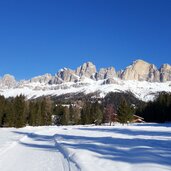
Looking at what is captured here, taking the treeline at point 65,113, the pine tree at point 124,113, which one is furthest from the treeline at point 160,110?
the pine tree at point 124,113

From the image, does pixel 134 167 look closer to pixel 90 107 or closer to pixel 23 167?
pixel 23 167

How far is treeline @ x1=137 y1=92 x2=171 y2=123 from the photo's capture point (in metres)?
124

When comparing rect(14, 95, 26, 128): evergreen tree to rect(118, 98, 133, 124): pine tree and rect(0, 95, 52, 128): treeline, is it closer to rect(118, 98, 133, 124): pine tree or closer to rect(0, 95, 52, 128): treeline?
rect(0, 95, 52, 128): treeline

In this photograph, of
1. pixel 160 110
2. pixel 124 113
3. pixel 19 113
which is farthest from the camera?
pixel 160 110

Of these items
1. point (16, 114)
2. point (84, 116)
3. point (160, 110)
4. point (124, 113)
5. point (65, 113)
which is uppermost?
point (160, 110)

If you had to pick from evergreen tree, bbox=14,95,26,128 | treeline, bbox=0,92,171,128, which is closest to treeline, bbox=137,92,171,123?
treeline, bbox=0,92,171,128

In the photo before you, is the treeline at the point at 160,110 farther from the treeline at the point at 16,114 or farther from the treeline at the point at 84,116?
the treeline at the point at 16,114

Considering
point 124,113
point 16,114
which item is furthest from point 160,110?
point 16,114

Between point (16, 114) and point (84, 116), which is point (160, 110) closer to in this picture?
point (84, 116)

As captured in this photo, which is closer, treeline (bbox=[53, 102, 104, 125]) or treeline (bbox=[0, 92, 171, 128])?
treeline (bbox=[0, 92, 171, 128])

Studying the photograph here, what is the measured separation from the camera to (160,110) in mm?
129250

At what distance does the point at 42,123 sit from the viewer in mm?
130750

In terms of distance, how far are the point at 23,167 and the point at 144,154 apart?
7.28 metres

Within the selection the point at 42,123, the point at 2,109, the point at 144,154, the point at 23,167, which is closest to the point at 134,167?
the point at 144,154
